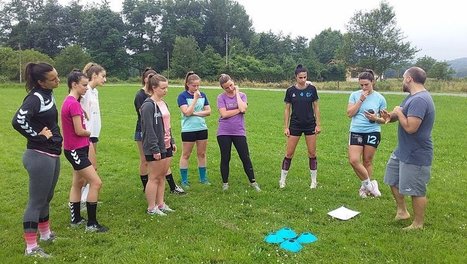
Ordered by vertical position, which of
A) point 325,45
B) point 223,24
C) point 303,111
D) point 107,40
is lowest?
point 303,111

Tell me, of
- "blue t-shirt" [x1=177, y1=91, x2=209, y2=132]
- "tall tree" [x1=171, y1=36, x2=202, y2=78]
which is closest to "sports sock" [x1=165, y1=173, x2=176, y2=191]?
"blue t-shirt" [x1=177, y1=91, x2=209, y2=132]

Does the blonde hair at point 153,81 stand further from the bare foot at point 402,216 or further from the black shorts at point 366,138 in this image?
the bare foot at point 402,216

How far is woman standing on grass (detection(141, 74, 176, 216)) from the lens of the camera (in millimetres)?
5879

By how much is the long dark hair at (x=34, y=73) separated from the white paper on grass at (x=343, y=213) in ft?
15.1

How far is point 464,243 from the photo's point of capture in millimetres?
5141

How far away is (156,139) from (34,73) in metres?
1.88

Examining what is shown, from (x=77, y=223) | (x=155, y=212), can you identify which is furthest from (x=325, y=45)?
(x=77, y=223)

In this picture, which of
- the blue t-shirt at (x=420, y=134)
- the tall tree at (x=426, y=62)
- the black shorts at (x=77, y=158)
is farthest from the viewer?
the tall tree at (x=426, y=62)

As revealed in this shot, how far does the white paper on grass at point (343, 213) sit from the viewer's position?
6133 millimetres

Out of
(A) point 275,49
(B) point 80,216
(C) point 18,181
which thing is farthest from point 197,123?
(A) point 275,49

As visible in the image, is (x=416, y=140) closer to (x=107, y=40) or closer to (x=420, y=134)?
(x=420, y=134)

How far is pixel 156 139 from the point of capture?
590 cm

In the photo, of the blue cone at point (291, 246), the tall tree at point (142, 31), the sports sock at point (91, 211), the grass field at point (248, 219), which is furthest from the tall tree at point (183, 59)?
the blue cone at point (291, 246)

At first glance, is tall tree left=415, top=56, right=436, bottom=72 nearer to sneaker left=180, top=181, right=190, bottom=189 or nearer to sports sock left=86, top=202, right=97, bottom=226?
sneaker left=180, top=181, right=190, bottom=189
